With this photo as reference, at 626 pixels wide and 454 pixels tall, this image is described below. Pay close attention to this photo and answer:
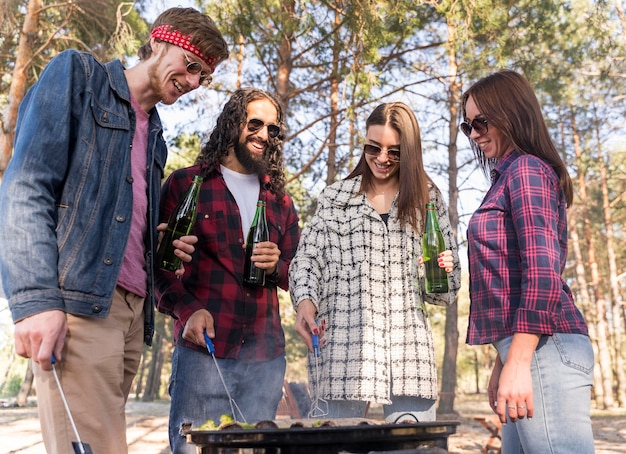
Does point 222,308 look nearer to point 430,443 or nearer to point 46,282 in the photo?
point 46,282

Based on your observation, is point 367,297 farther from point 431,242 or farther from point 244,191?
point 244,191

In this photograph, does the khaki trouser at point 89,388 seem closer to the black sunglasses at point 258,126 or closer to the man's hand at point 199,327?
the man's hand at point 199,327

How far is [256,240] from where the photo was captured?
10.5 feet

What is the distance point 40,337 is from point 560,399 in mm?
1645

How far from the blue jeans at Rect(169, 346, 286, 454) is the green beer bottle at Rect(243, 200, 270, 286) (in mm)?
396

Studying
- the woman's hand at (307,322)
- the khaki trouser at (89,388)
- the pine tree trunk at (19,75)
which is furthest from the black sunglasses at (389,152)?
the pine tree trunk at (19,75)

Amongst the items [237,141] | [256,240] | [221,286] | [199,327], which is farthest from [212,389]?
[237,141]

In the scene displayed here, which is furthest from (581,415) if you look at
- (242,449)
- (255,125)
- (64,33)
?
(64,33)

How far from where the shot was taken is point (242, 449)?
1.70m

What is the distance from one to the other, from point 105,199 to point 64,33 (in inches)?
420

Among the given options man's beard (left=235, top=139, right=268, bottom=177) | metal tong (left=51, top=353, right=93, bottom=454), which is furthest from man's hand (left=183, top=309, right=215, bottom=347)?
man's beard (left=235, top=139, right=268, bottom=177)

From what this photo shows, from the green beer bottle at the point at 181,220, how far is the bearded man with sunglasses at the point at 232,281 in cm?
4

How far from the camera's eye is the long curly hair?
3.39 metres

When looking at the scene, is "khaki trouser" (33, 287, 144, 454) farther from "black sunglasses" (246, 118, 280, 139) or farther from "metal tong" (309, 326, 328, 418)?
"black sunglasses" (246, 118, 280, 139)
